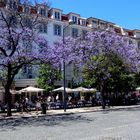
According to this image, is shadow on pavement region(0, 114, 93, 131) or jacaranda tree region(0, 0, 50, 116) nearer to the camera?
shadow on pavement region(0, 114, 93, 131)

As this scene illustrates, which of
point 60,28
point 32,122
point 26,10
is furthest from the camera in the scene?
point 60,28

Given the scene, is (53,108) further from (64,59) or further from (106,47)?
(64,59)

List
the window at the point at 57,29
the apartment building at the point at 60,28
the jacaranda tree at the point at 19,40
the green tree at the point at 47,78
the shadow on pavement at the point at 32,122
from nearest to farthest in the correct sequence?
the shadow on pavement at the point at 32,122
the jacaranda tree at the point at 19,40
the green tree at the point at 47,78
the apartment building at the point at 60,28
the window at the point at 57,29

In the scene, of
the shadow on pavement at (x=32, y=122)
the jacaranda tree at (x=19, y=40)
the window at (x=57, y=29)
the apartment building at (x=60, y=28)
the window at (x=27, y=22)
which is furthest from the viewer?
the window at (x=57, y=29)

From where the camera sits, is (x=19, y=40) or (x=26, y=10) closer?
(x=19, y=40)

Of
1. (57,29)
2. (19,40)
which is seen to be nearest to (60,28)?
(57,29)

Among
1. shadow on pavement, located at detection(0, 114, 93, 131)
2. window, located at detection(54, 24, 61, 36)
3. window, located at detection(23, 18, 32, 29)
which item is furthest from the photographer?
window, located at detection(54, 24, 61, 36)

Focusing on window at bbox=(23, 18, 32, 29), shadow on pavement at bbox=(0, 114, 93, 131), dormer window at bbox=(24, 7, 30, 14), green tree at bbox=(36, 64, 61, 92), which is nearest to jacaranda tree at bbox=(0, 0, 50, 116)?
window at bbox=(23, 18, 32, 29)

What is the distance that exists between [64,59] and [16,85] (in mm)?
20749

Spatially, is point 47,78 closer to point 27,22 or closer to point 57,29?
point 57,29

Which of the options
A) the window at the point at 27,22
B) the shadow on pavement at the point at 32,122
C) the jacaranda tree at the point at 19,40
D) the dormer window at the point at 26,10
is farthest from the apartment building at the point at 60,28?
the shadow on pavement at the point at 32,122

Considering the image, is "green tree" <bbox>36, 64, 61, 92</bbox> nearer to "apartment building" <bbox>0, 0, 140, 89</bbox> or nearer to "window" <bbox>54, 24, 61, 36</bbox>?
"apartment building" <bbox>0, 0, 140, 89</bbox>

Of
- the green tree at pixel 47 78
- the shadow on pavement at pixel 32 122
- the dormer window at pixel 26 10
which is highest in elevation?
the dormer window at pixel 26 10

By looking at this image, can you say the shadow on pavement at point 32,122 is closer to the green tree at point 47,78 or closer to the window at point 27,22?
the window at point 27,22
